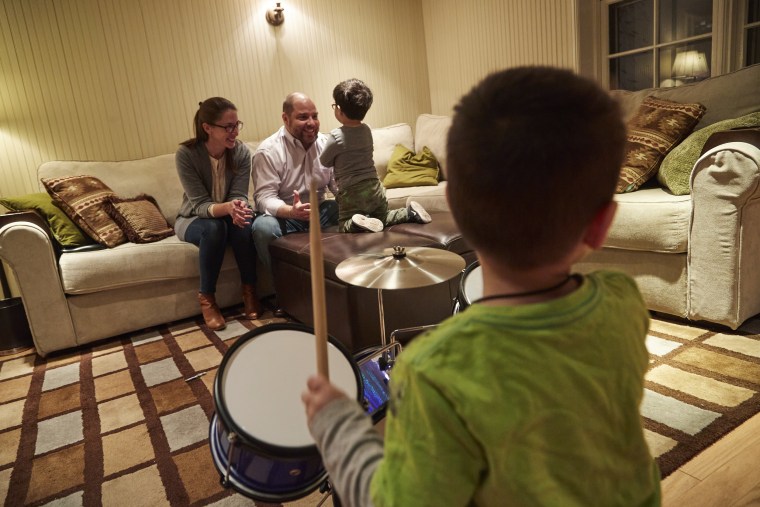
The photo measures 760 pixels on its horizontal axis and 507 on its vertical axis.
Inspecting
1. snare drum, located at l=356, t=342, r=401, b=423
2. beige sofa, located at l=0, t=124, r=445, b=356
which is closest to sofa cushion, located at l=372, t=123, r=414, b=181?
beige sofa, located at l=0, t=124, r=445, b=356

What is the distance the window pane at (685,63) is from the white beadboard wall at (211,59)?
59 cm

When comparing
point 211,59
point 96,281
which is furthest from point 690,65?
point 96,281

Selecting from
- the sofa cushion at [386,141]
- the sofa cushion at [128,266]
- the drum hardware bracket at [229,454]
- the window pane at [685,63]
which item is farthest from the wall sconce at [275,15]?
the drum hardware bracket at [229,454]

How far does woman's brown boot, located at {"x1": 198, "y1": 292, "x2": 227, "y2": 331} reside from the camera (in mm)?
2654

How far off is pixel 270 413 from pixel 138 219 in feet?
7.36

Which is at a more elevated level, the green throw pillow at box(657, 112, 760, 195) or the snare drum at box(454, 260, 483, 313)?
the green throw pillow at box(657, 112, 760, 195)

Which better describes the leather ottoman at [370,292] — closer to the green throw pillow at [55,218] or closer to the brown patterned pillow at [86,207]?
the brown patterned pillow at [86,207]

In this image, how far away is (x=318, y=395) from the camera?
0.56 meters

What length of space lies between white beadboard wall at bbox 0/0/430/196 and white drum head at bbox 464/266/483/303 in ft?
9.34

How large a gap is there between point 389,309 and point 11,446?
1.37m

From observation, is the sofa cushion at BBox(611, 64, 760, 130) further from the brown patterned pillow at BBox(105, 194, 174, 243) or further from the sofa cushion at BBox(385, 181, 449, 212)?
the brown patterned pillow at BBox(105, 194, 174, 243)

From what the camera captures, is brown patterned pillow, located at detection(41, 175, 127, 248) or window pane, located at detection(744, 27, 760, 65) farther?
window pane, located at detection(744, 27, 760, 65)

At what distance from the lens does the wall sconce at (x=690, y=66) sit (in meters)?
3.09

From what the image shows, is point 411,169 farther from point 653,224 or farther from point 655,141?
point 653,224
